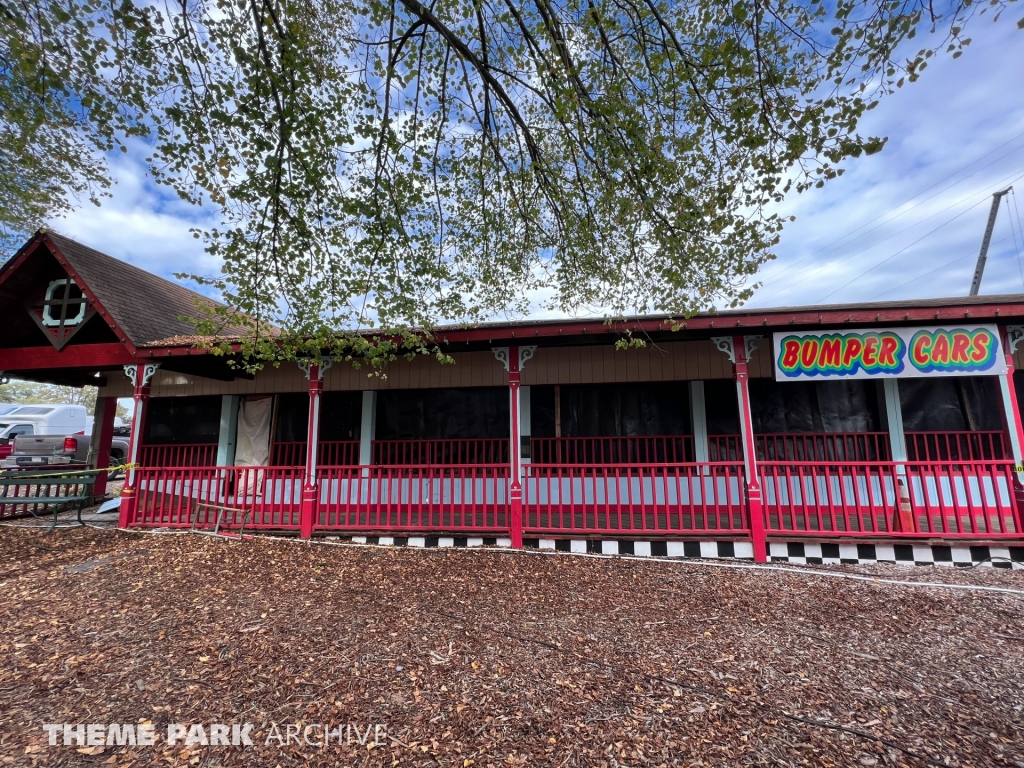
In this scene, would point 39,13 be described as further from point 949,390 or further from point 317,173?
point 949,390

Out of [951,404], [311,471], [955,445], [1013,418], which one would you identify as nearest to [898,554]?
[1013,418]

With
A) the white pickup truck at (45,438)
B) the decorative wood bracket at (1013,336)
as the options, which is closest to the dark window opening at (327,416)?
the white pickup truck at (45,438)

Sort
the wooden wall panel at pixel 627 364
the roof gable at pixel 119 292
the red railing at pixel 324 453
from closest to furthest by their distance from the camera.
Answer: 1. the wooden wall panel at pixel 627 364
2. the roof gable at pixel 119 292
3. the red railing at pixel 324 453

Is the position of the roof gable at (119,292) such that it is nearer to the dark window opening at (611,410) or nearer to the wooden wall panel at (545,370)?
the wooden wall panel at (545,370)

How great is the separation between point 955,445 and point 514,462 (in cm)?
666

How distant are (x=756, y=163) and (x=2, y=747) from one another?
665 cm

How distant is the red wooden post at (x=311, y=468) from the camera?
6688 millimetres

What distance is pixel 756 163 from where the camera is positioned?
13.5ft

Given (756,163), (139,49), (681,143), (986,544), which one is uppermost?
(139,49)

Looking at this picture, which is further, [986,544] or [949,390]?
[949,390]

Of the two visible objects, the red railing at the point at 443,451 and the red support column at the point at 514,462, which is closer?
the red support column at the point at 514,462

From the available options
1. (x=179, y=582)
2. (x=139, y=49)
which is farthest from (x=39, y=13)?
(x=179, y=582)

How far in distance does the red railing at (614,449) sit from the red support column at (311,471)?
11.5ft

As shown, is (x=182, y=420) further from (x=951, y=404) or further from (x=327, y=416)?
(x=951, y=404)
